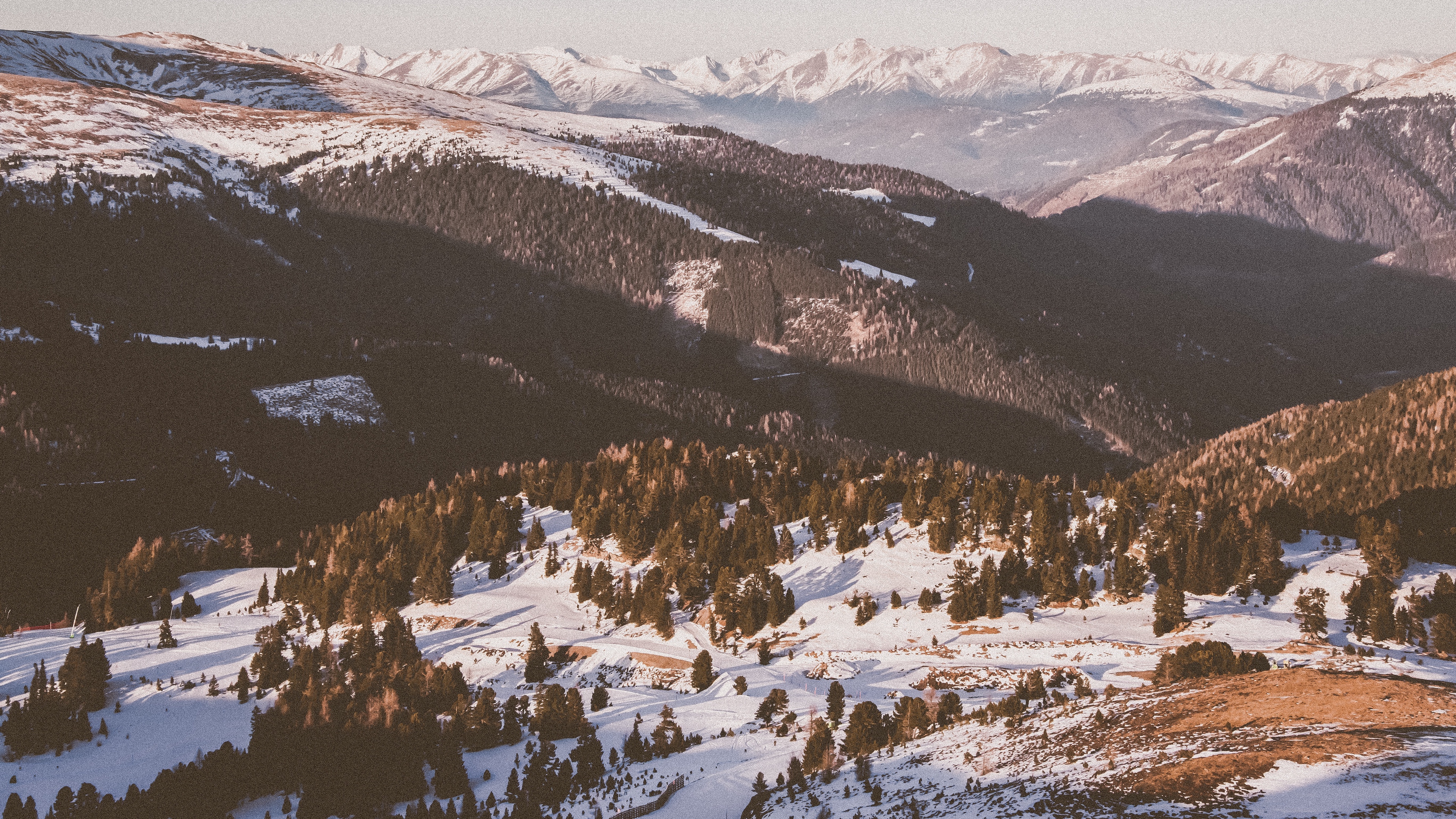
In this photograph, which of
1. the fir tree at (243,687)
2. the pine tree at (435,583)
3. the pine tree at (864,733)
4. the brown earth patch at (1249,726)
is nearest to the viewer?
the brown earth patch at (1249,726)

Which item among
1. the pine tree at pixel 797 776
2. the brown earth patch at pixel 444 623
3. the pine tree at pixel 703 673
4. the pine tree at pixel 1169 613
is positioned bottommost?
the brown earth patch at pixel 444 623

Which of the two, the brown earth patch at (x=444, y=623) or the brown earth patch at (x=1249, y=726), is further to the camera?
the brown earth patch at (x=444, y=623)

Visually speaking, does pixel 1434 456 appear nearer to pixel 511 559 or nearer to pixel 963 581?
pixel 963 581

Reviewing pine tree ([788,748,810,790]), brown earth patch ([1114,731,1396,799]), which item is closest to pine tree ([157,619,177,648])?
pine tree ([788,748,810,790])

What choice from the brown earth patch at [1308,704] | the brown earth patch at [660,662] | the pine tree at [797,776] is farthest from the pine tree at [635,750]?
the brown earth patch at [1308,704]

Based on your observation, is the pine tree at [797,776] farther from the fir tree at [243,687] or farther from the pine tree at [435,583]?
the pine tree at [435,583]

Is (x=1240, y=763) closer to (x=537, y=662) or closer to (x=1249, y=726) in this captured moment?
(x=1249, y=726)
